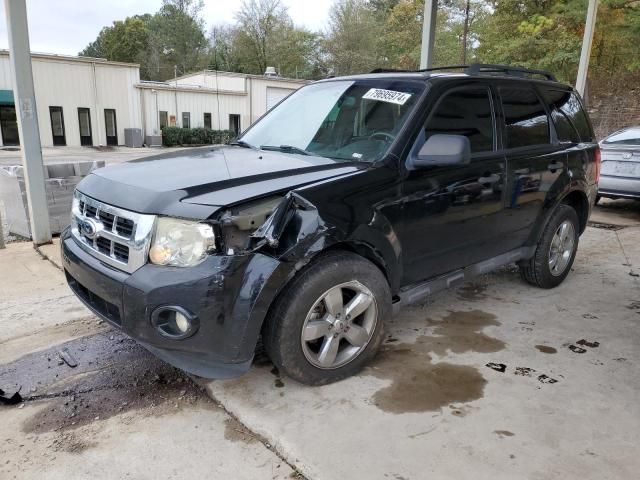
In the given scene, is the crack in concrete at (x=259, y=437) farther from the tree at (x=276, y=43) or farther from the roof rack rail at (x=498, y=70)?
the tree at (x=276, y=43)

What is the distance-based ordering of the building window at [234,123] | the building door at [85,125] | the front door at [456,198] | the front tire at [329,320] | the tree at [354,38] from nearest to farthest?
the front tire at [329,320]
the front door at [456,198]
the building door at [85,125]
the building window at [234,123]
the tree at [354,38]

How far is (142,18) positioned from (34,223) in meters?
67.4

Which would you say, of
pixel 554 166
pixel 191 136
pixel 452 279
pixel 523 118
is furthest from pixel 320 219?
pixel 191 136

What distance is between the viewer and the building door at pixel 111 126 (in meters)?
30.0

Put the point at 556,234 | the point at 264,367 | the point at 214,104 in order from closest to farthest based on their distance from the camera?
the point at 264,367
the point at 556,234
the point at 214,104

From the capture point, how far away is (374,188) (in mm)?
2992

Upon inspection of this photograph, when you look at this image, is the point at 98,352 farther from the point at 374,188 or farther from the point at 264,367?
the point at 374,188

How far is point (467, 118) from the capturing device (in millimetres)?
3689

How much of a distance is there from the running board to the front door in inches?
2.1

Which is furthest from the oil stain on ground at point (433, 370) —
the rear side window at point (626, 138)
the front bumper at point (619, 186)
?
the rear side window at point (626, 138)

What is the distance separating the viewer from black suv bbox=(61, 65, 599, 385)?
8.14 ft

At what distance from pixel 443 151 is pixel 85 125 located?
100ft

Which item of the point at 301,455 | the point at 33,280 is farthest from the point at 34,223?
the point at 301,455

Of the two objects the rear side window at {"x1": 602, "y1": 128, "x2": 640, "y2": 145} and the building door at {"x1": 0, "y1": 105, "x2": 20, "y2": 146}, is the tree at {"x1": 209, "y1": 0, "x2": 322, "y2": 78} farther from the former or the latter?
the rear side window at {"x1": 602, "y1": 128, "x2": 640, "y2": 145}
